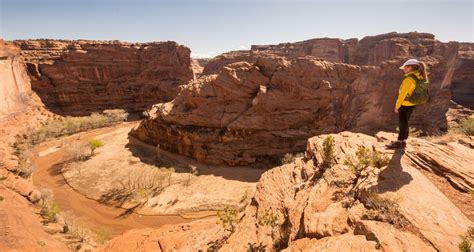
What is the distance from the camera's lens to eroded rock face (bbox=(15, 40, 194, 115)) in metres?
54.1

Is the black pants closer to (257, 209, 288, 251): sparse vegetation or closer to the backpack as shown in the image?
the backpack

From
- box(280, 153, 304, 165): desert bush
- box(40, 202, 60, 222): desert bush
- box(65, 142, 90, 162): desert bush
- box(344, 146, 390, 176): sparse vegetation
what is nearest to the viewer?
box(344, 146, 390, 176): sparse vegetation

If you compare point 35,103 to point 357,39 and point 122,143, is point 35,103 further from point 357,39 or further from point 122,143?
point 357,39

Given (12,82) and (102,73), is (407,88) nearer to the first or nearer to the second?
(12,82)

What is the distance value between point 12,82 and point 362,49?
85486mm

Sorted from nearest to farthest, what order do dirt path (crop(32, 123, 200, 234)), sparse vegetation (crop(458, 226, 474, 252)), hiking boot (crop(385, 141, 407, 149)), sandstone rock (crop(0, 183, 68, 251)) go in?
sparse vegetation (crop(458, 226, 474, 252)), hiking boot (crop(385, 141, 407, 149)), sandstone rock (crop(0, 183, 68, 251)), dirt path (crop(32, 123, 200, 234))

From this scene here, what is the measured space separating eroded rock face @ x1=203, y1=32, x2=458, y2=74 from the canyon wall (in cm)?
4620

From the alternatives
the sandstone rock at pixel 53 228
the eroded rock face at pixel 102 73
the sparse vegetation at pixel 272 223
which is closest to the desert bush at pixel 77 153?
the sandstone rock at pixel 53 228

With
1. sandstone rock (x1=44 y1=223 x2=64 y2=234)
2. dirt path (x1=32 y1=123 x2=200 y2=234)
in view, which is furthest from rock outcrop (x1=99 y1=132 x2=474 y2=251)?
dirt path (x1=32 y1=123 x2=200 y2=234)

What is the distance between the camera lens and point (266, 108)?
30.5 m

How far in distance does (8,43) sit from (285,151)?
56891 mm

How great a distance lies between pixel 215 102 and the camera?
105ft

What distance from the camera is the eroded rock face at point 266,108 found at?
3036 cm

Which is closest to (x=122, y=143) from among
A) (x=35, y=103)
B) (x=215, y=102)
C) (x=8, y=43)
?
(x=215, y=102)
